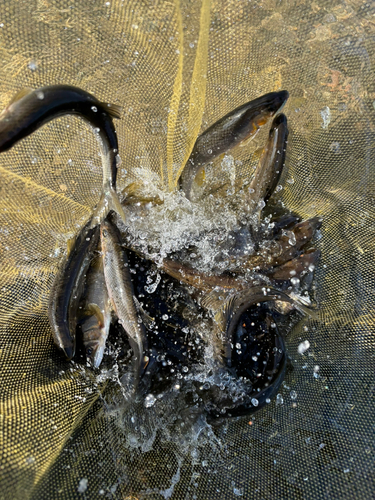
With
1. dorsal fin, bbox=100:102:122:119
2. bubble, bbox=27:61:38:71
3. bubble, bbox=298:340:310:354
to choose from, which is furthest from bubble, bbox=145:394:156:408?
bubble, bbox=27:61:38:71

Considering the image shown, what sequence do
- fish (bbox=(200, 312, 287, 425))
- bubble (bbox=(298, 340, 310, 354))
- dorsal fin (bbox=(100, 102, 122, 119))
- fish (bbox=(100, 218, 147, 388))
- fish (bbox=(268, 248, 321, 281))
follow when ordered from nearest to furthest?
dorsal fin (bbox=(100, 102, 122, 119)) < fish (bbox=(200, 312, 287, 425)) < fish (bbox=(100, 218, 147, 388)) < bubble (bbox=(298, 340, 310, 354)) < fish (bbox=(268, 248, 321, 281))

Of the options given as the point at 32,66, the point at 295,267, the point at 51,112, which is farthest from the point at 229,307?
the point at 32,66

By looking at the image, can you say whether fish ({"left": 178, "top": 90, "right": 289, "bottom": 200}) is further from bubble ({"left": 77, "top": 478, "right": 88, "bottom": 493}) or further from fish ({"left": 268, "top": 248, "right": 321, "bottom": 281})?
bubble ({"left": 77, "top": 478, "right": 88, "bottom": 493})

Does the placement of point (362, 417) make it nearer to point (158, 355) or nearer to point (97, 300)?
point (158, 355)

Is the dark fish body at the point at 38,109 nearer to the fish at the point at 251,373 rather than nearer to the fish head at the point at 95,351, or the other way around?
the fish head at the point at 95,351

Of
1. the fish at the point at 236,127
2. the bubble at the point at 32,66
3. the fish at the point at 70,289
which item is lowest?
the fish at the point at 70,289

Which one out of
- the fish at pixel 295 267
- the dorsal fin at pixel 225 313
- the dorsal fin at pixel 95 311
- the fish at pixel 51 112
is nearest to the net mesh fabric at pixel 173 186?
the fish at pixel 295 267

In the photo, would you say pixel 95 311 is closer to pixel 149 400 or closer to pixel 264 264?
pixel 149 400

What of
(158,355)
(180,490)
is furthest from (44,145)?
(180,490)
